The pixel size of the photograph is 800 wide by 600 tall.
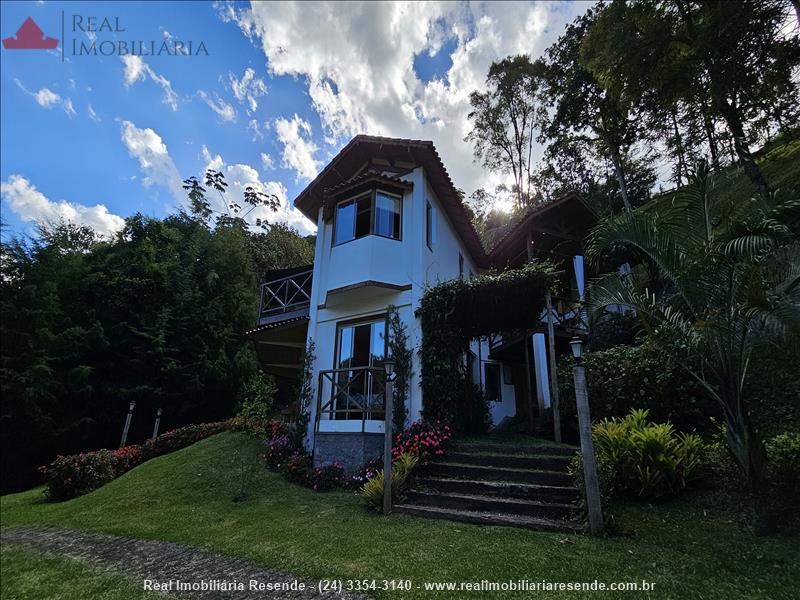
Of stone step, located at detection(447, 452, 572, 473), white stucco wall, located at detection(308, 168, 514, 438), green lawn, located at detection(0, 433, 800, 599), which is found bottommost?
green lawn, located at detection(0, 433, 800, 599)

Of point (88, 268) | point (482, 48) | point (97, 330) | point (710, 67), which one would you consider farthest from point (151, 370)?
point (710, 67)

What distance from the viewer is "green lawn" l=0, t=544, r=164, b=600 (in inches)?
158

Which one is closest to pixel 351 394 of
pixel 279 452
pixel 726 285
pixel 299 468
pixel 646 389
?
pixel 299 468

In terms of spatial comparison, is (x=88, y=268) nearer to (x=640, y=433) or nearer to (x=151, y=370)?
(x=151, y=370)

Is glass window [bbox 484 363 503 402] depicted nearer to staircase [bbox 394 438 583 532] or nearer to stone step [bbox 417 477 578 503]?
staircase [bbox 394 438 583 532]

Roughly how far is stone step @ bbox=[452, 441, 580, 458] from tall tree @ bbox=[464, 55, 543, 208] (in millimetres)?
23131

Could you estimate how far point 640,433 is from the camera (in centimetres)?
553

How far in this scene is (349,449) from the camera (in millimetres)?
8398

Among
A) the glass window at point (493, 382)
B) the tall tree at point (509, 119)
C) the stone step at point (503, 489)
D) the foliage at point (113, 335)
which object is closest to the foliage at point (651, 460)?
the stone step at point (503, 489)

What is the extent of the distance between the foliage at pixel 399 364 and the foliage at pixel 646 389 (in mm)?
4051

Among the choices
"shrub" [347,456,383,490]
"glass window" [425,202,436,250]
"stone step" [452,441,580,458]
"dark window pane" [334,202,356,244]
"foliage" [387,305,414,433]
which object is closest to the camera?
"stone step" [452,441,580,458]

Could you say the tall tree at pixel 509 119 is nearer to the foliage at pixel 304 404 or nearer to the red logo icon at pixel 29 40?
the foliage at pixel 304 404

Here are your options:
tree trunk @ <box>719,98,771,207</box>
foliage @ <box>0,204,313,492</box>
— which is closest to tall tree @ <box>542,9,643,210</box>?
tree trunk @ <box>719,98,771,207</box>

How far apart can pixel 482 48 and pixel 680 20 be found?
5299 mm
